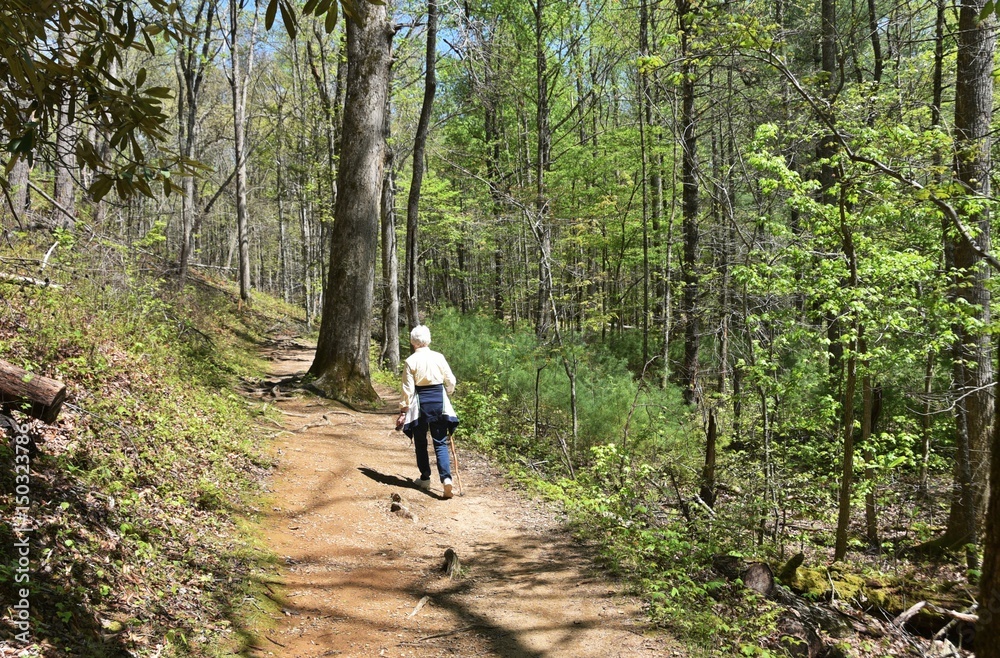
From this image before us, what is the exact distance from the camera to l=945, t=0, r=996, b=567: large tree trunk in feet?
22.1

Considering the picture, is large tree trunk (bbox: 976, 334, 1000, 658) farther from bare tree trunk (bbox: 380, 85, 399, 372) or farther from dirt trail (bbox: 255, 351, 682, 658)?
bare tree trunk (bbox: 380, 85, 399, 372)

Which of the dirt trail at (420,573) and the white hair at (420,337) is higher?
the white hair at (420,337)

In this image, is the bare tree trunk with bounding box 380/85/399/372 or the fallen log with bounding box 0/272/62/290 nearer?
the fallen log with bounding box 0/272/62/290

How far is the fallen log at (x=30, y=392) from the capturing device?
376cm

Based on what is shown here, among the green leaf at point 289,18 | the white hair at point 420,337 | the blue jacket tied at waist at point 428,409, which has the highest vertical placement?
the green leaf at point 289,18

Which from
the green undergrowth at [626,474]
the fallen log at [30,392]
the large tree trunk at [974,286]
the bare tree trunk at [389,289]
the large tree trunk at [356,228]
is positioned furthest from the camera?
the bare tree trunk at [389,289]

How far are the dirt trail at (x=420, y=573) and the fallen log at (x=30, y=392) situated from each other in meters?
1.85

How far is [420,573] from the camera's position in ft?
15.6

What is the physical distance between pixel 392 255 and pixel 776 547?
1082 cm

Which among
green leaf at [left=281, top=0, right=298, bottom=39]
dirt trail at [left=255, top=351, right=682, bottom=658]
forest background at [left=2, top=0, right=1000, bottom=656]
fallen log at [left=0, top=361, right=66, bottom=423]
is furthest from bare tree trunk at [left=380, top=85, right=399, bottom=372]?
green leaf at [left=281, top=0, right=298, bottom=39]

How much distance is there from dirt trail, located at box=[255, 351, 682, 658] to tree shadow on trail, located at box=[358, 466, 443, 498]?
0.07ft

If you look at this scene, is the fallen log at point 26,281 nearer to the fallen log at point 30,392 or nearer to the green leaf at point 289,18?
the fallen log at point 30,392

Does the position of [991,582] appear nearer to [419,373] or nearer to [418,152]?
[419,373]

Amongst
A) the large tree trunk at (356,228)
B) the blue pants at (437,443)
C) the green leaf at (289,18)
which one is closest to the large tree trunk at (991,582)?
the green leaf at (289,18)
